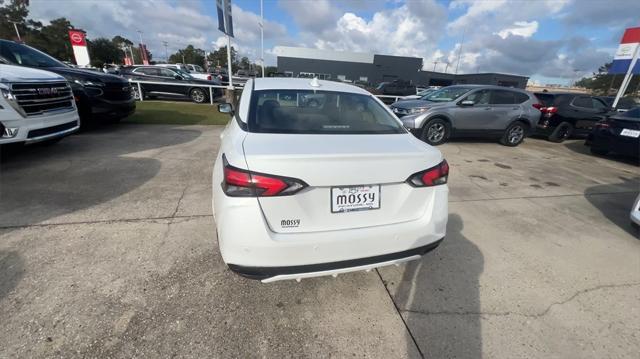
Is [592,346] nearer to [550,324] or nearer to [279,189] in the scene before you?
[550,324]

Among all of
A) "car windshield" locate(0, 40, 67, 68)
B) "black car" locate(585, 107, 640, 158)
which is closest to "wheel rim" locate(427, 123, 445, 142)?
"black car" locate(585, 107, 640, 158)

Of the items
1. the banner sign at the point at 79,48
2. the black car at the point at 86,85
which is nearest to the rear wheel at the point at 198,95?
the black car at the point at 86,85

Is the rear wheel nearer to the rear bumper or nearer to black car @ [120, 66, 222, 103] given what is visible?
black car @ [120, 66, 222, 103]

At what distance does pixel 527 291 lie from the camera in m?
2.35

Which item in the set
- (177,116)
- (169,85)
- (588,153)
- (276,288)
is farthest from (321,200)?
(169,85)

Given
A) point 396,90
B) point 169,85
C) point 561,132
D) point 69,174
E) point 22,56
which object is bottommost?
point 69,174

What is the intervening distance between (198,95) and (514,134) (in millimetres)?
12520

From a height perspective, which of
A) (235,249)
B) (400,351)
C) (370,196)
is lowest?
(400,351)

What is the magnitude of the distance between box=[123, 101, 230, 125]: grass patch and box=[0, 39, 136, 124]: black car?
1.65 meters

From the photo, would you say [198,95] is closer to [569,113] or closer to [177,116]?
[177,116]

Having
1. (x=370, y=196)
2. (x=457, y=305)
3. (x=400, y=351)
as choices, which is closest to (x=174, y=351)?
(x=400, y=351)

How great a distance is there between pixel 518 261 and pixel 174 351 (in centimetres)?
307

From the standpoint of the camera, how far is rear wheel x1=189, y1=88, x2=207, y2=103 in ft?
41.6

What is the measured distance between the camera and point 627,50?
10.1m
